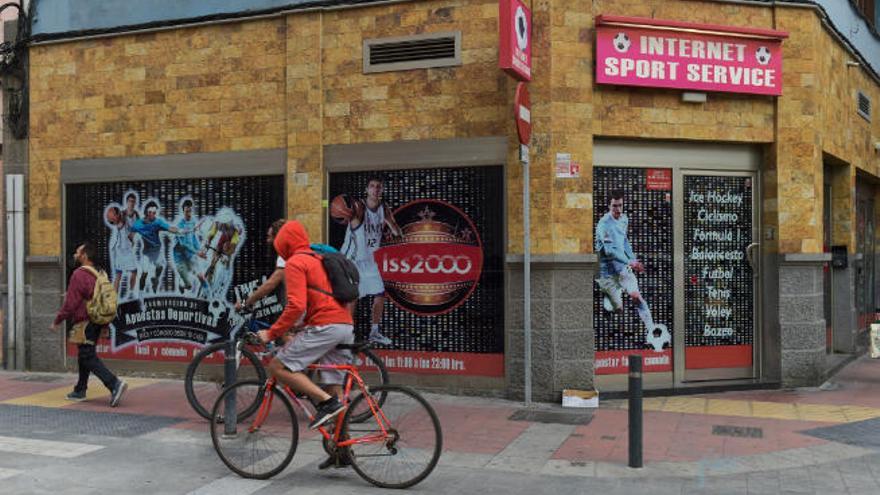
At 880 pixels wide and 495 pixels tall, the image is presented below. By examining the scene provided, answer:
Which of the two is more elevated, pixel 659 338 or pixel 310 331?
pixel 310 331

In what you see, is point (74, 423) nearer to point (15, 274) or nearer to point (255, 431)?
point (255, 431)

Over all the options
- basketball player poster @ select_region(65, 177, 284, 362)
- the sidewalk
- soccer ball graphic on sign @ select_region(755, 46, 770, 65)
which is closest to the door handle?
the sidewalk

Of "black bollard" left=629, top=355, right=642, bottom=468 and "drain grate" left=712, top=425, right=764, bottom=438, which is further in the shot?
"drain grate" left=712, top=425, right=764, bottom=438

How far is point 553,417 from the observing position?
27.1ft

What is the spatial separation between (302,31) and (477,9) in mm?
2193

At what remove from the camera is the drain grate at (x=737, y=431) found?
7504 mm

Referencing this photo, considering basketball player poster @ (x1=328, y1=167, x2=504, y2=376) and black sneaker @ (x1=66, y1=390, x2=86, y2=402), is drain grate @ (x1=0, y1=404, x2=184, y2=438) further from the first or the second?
basketball player poster @ (x1=328, y1=167, x2=504, y2=376)

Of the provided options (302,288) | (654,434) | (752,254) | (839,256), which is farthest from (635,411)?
(839,256)

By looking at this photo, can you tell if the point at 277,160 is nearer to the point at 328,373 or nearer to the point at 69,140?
the point at 69,140

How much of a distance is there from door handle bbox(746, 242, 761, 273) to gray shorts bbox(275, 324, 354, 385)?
5673 mm

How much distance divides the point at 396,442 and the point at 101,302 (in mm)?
4742

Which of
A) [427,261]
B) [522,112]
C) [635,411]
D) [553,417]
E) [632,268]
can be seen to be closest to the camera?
[635,411]

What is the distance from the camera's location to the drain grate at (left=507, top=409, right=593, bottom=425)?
809 centimetres

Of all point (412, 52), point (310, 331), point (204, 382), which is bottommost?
point (204, 382)
